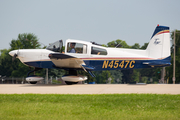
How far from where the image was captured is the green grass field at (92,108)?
20.8 feet

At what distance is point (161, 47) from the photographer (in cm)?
1452

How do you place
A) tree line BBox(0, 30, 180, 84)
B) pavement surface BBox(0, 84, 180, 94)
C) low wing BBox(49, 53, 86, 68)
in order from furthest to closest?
tree line BBox(0, 30, 180, 84) < low wing BBox(49, 53, 86, 68) < pavement surface BBox(0, 84, 180, 94)

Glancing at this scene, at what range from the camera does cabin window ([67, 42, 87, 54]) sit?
1465 centimetres

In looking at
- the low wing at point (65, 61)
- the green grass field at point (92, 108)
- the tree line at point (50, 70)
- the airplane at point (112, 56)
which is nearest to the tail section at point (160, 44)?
the airplane at point (112, 56)

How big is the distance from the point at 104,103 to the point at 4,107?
3.41 m

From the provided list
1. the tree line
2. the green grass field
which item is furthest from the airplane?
the green grass field

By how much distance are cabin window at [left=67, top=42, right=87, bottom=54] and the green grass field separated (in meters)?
6.09

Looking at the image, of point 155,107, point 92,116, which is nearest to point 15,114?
point 92,116

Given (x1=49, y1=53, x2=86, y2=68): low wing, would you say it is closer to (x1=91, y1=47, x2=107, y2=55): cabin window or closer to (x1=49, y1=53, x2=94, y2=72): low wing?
(x1=49, y1=53, x2=94, y2=72): low wing

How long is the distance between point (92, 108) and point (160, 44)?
29.2 ft

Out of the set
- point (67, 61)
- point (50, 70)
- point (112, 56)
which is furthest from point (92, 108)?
point (50, 70)

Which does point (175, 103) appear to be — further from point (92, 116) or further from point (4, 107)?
point (4, 107)

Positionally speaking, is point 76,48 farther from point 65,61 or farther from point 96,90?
point 96,90

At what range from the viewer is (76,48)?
1473 cm
